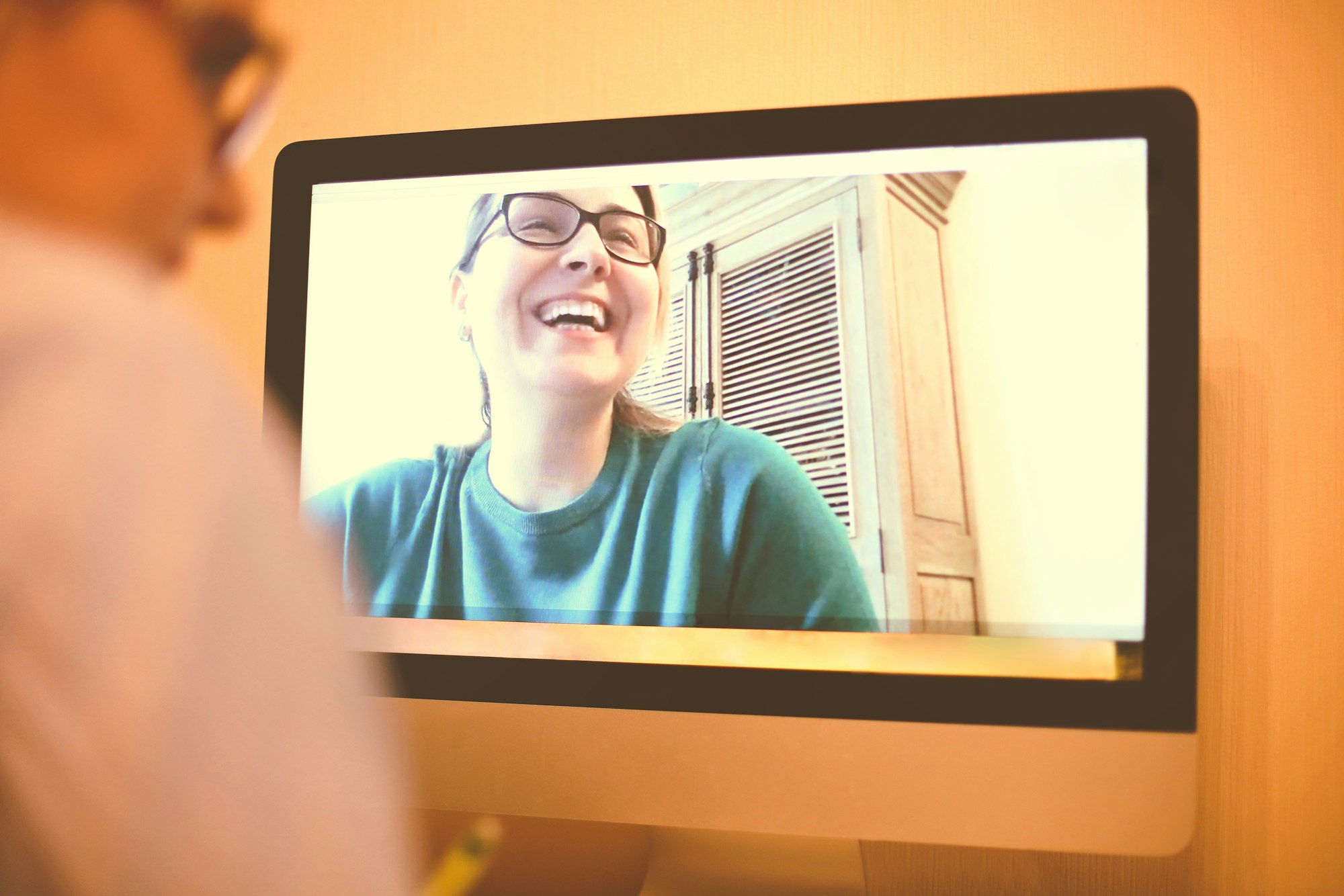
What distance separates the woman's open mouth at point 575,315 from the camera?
2.00ft

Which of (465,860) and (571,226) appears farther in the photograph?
(571,226)

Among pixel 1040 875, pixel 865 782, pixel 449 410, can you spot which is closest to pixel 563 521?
pixel 449 410

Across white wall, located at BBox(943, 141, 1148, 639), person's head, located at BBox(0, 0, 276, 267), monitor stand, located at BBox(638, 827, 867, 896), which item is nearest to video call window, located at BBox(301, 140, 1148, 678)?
white wall, located at BBox(943, 141, 1148, 639)

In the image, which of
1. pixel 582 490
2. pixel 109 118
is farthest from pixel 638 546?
pixel 109 118

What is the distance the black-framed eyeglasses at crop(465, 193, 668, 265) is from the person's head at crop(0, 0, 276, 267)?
29 cm

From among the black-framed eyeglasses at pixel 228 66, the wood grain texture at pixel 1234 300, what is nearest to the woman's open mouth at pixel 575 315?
the black-framed eyeglasses at pixel 228 66

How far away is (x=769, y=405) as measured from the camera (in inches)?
22.7

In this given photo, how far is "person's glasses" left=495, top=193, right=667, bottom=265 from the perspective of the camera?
607mm

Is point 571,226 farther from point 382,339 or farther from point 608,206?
point 382,339

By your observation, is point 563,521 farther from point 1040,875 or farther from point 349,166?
point 1040,875

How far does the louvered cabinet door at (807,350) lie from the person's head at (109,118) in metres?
0.35

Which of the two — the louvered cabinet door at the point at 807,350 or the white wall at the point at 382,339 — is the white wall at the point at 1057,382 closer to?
the louvered cabinet door at the point at 807,350

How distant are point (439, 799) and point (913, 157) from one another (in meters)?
0.58

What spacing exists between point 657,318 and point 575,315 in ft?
0.21
